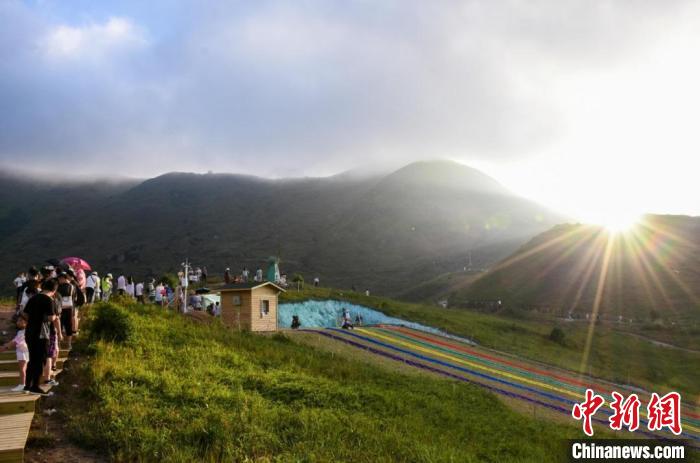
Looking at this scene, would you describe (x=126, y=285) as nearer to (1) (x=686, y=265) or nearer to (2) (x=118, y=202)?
(1) (x=686, y=265)

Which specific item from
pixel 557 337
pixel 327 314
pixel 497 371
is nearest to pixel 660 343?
pixel 557 337

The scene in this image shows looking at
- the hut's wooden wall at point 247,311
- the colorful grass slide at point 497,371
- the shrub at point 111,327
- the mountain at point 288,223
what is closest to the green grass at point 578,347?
the colorful grass slide at point 497,371

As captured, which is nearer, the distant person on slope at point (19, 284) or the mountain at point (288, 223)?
the distant person on slope at point (19, 284)

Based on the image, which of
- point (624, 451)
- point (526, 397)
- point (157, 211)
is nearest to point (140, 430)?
point (624, 451)

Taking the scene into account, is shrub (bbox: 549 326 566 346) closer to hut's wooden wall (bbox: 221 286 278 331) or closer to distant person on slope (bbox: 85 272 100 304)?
hut's wooden wall (bbox: 221 286 278 331)

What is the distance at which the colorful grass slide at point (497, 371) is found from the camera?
57.0 feet

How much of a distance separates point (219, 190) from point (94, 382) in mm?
168831

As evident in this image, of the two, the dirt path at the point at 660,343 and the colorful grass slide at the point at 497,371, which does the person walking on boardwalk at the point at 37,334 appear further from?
the dirt path at the point at 660,343

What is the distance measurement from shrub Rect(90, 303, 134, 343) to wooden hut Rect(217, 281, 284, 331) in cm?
1158

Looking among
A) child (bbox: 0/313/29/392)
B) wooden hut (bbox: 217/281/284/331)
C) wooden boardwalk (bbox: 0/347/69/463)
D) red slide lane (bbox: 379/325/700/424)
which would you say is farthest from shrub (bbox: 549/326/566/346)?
child (bbox: 0/313/29/392)

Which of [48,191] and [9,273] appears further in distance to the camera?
[48,191]

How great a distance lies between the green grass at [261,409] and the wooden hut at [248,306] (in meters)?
9.67

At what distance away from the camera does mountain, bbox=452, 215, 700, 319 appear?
174ft

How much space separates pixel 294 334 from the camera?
2281 cm
